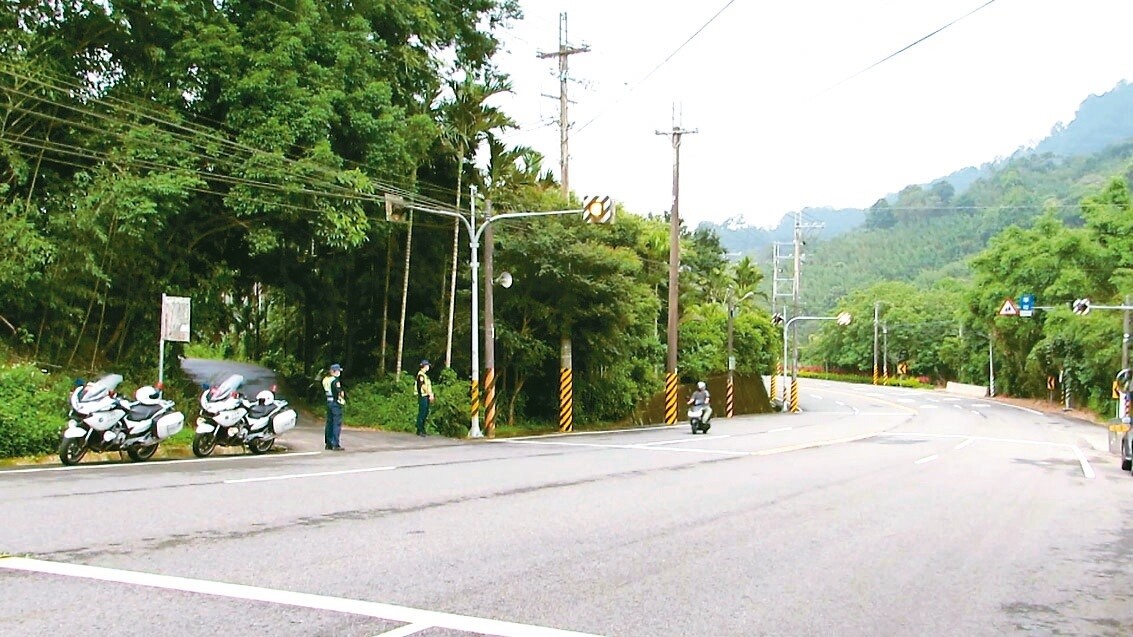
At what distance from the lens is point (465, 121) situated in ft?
96.3

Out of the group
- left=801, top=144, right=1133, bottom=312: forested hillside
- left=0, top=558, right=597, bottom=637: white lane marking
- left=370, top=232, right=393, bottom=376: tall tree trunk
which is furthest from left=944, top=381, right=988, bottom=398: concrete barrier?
left=0, top=558, right=597, bottom=637: white lane marking

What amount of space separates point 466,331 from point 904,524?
65.8 feet

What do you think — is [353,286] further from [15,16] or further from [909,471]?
[909,471]

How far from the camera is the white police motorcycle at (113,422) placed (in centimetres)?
1519

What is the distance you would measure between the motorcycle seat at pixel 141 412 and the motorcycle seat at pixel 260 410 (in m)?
2.27

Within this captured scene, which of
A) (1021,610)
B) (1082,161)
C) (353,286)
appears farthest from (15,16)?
(1082,161)

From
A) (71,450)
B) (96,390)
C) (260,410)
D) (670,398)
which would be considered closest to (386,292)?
(260,410)

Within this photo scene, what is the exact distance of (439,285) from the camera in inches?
1289

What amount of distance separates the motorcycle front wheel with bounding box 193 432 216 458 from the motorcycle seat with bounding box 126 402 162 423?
4.54 feet

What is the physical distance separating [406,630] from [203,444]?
12930 mm

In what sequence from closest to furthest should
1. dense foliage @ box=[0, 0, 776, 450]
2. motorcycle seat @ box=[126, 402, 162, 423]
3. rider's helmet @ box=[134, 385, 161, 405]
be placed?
1. motorcycle seat @ box=[126, 402, 162, 423]
2. rider's helmet @ box=[134, 385, 161, 405]
3. dense foliage @ box=[0, 0, 776, 450]

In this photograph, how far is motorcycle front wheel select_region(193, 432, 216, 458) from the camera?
1742 centimetres

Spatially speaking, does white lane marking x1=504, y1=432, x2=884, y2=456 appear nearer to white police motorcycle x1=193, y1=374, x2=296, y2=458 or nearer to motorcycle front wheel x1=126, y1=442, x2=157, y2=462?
white police motorcycle x1=193, y1=374, x2=296, y2=458

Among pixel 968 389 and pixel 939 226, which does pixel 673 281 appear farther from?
pixel 939 226
